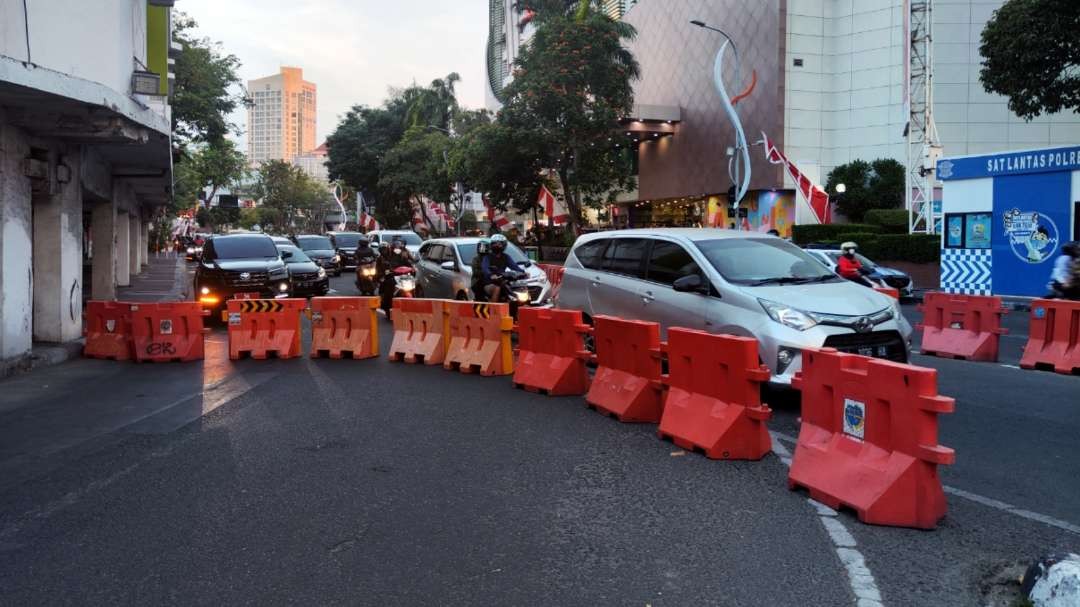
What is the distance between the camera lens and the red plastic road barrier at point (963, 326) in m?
12.6

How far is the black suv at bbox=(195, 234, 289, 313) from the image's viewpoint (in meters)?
18.9

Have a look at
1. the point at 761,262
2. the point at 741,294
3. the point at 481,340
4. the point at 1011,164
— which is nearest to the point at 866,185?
the point at 1011,164

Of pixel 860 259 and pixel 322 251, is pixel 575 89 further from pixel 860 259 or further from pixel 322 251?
pixel 860 259

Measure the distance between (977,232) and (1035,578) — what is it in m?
22.9

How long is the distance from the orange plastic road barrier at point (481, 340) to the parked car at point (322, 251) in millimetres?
21869

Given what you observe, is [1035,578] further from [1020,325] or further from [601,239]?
[1020,325]

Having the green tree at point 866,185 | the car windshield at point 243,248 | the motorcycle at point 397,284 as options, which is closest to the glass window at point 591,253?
the motorcycle at point 397,284

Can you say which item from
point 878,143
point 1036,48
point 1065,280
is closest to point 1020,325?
point 1065,280

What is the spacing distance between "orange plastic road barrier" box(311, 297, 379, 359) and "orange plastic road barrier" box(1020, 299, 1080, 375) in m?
8.99

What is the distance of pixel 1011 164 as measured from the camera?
23312 mm

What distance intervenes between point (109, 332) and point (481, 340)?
6.36 meters

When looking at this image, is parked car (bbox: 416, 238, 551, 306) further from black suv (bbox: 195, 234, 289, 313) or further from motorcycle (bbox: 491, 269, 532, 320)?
black suv (bbox: 195, 234, 289, 313)

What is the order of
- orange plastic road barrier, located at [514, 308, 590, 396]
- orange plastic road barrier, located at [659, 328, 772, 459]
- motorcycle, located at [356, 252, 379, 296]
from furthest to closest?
1. motorcycle, located at [356, 252, 379, 296]
2. orange plastic road barrier, located at [514, 308, 590, 396]
3. orange plastic road barrier, located at [659, 328, 772, 459]

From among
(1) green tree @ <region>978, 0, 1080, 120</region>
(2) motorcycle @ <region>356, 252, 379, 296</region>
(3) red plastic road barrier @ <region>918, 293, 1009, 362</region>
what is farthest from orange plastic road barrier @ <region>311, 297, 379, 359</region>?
(1) green tree @ <region>978, 0, 1080, 120</region>
